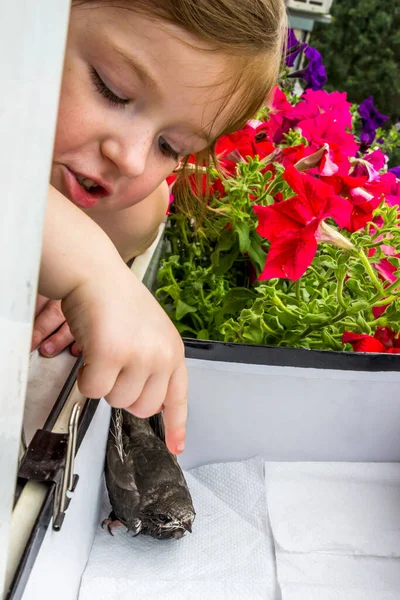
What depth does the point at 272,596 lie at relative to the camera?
25.1 inches

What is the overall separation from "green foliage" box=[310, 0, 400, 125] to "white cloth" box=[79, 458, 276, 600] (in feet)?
11.7

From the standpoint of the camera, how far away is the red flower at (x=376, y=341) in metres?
0.72

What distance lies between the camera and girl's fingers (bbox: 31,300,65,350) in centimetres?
65

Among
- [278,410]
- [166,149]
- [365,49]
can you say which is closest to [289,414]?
[278,410]

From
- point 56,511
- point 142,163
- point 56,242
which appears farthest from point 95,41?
point 56,511

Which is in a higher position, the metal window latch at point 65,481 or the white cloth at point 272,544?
the metal window latch at point 65,481

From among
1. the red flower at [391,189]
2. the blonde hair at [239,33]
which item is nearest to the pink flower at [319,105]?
the red flower at [391,189]

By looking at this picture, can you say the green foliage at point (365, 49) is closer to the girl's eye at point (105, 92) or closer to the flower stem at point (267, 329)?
the flower stem at point (267, 329)

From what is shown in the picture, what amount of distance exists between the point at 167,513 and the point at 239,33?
487mm

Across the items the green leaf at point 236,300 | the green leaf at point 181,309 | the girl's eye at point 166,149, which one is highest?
the girl's eye at point 166,149

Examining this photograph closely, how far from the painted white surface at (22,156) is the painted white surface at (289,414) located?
18.8 inches

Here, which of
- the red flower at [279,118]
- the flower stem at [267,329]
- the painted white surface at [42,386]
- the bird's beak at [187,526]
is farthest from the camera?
the red flower at [279,118]

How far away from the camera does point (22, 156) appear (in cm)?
18

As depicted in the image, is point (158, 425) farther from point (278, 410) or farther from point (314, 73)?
point (314, 73)
